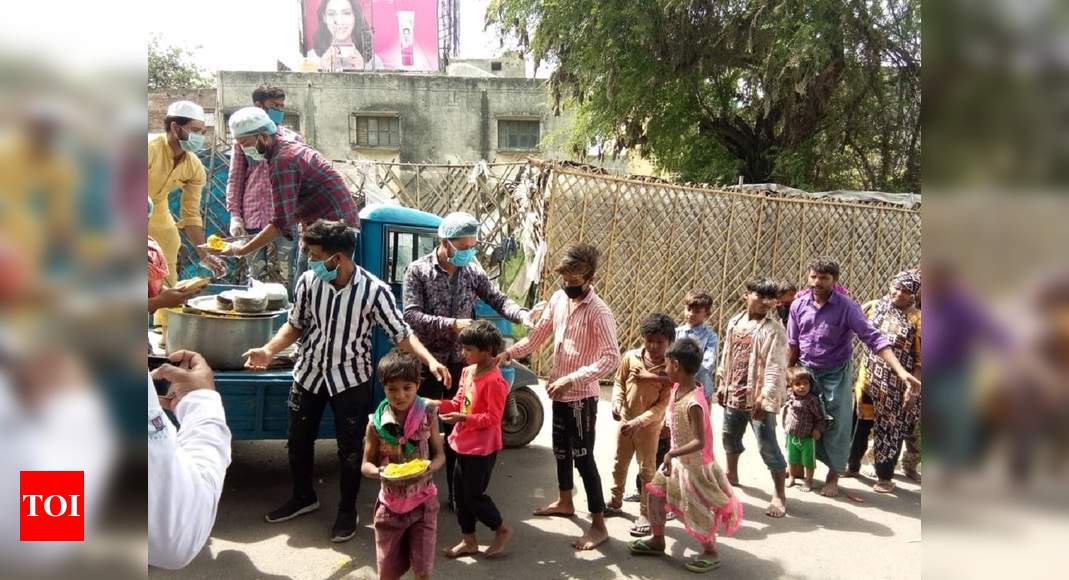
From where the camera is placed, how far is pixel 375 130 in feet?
70.4

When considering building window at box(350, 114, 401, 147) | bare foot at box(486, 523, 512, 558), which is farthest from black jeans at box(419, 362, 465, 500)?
building window at box(350, 114, 401, 147)

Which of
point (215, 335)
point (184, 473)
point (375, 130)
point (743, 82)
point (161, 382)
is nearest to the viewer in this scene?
point (184, 473)

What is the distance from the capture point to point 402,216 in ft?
15.8

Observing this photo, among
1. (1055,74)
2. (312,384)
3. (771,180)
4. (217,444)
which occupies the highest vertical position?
(771,180)

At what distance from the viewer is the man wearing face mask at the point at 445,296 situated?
3.93 metres

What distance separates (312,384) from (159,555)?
240 cm

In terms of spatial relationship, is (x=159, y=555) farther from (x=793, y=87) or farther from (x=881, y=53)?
(x=881, y=53)

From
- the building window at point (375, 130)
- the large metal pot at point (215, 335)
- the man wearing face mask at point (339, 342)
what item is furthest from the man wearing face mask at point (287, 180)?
the building window at point (375, 130)

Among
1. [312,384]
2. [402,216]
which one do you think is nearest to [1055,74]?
[312,384]

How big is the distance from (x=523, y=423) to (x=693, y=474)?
2.11 meters

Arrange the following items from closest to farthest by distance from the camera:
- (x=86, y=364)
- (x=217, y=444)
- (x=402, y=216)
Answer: (x=86, y=364) < (x=217, y=444) < (x=402, y=216)

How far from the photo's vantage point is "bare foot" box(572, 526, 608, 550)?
3824mm

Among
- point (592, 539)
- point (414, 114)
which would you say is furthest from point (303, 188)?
point (414, 114)

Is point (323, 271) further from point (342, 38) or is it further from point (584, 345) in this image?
point (342, 38)
